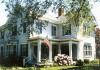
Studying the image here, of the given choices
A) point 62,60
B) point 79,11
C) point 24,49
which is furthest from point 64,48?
point 79,11

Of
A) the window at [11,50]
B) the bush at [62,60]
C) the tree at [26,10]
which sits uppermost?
the tree at [26,10]

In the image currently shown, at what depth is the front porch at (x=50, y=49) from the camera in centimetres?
3491

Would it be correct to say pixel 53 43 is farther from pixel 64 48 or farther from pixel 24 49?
pixel 24 49

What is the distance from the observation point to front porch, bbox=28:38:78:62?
115 ft

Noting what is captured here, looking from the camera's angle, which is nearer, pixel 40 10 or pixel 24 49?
pixel 40 10

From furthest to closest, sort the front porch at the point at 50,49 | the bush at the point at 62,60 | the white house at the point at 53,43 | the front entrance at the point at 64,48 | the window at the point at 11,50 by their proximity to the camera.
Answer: the window at the point at 11,50, the front entrance at the point at 64,48, the white house at the point at 53,43, the front porch at the point at 50,49, the bush at the point at 62,60

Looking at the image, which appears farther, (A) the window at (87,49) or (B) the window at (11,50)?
(A) the window at (87,49)

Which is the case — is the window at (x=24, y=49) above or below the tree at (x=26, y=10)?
below

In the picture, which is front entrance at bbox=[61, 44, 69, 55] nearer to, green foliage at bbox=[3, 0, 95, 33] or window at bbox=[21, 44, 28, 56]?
window at bbox=[21, 44, 28, 56]

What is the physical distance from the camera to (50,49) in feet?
122

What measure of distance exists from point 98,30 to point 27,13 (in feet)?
137

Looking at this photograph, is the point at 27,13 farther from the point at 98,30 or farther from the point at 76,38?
the point at 98,30

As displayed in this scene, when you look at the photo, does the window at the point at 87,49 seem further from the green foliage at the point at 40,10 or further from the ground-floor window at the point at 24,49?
the green foliage at the point at 40,10

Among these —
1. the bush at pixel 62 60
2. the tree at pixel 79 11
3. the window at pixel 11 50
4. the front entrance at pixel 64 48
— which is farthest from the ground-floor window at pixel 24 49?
the tree at pixel 79 11
